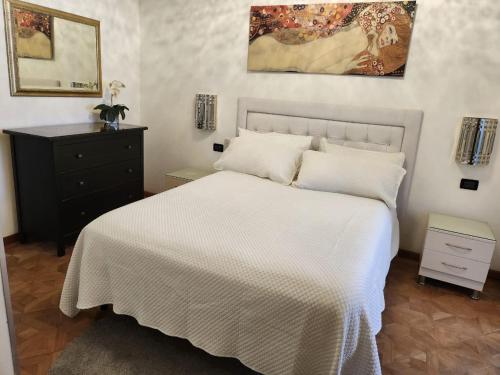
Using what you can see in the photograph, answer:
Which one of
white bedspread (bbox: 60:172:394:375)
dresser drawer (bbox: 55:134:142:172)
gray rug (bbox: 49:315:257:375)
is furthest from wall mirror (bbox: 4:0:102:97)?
gray rug (bbox: 49:315:257:375)

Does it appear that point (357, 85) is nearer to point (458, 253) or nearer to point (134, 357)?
point (458, 253)

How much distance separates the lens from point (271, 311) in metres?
1.44

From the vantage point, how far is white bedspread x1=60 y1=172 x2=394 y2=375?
140cm

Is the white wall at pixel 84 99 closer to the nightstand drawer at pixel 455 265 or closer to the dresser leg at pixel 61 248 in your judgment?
the dresser leg at pixel 61 248

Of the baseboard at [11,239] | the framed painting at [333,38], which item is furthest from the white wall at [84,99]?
the framed painting at [333,38]

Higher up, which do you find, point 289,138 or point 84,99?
point 84,99

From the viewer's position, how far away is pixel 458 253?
8.27 feet

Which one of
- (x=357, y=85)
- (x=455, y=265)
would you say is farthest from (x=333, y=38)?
(x=455, y=265)

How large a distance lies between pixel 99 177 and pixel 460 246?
283 cm

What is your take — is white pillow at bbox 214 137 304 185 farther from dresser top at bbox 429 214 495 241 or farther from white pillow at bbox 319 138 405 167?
dresser top at bbox 429 214 495 241

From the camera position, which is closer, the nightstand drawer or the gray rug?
the gray rug

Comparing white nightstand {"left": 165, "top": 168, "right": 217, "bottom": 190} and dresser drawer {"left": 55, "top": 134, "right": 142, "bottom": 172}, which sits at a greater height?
dresser drawer {"left": 55, "top": 134, "right": 142, "bottom": 172}

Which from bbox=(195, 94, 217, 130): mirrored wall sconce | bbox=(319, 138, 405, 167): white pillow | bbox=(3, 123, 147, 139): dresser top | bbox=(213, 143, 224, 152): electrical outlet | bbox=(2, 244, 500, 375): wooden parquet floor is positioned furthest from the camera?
bbox=(213, 143, 224, 152): electrical outlet

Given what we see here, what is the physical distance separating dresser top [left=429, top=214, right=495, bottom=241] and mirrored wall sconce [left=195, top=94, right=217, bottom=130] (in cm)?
215
